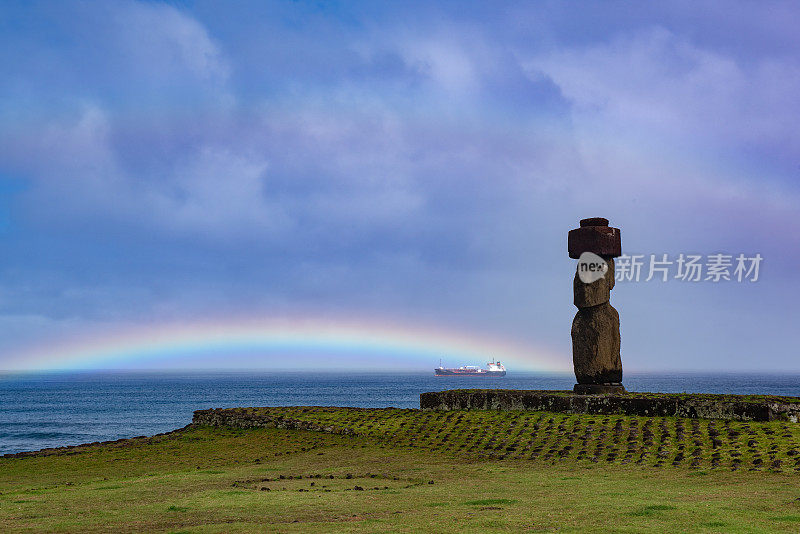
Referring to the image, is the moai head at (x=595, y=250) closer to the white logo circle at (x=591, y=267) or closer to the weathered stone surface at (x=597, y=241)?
the weathered stone surface at (x=597, y=241)

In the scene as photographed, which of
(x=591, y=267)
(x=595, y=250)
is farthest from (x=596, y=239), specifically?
(x=591, y=267)

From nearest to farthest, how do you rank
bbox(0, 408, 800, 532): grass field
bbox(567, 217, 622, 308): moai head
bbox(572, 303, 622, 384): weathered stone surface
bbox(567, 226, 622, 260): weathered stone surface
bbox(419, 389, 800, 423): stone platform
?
bbox(0, 408, 800, 532): grass field < bbox(419, 389, 800, 423): stone platform < bbox(572, 303, 622, 384): weathered stone surface < bbox(567, 217, 622, 308): moai head < bbox(567, 226, 622, 260): weathered stone surface

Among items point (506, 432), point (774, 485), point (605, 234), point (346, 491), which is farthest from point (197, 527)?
point (605, 234)

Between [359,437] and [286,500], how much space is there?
381 inches

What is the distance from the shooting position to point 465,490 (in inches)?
551

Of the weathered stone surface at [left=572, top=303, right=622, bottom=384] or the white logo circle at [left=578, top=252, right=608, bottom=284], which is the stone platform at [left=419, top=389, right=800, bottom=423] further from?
the white logo circle at [left=578, top=252, right=608, bottom=284]

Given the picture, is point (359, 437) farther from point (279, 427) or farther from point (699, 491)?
point (699, 491)

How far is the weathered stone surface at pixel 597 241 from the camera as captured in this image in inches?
1011

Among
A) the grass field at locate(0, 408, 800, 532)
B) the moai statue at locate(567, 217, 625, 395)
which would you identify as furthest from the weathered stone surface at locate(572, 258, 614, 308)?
the grass field at locate(0, 408, 800, 532)

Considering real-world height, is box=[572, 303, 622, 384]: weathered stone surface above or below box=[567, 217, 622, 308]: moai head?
below

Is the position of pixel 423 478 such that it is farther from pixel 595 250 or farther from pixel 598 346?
pixel 595 250

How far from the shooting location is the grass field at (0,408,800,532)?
10859mm

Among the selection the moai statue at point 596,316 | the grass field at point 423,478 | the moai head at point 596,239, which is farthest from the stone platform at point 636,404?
the moai head at point 596,239

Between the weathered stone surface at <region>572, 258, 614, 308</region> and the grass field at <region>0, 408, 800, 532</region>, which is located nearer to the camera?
the grass field at <region>0, 408, 800, 532</region>
